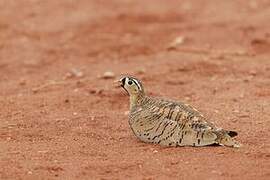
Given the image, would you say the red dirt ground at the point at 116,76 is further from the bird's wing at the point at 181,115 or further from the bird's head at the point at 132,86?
the bird's head at the point at 132,86

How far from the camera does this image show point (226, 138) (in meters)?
6.91

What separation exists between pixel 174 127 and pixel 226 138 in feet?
1.39

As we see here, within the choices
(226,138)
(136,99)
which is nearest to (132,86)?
(136,99)

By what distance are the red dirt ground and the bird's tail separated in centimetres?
6

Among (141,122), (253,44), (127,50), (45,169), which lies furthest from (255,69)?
(45,169)

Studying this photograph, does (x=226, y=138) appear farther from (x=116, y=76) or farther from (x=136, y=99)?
(x=116, y=76)

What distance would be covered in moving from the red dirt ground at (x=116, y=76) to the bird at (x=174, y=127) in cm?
8

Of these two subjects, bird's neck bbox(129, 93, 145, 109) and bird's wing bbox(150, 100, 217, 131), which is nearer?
bird's wing bbox(150, 100, 217, 131)

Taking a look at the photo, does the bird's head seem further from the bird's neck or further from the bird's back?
the bird's back

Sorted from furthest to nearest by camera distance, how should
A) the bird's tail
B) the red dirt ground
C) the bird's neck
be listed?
the bird's neck → the bird's tail → the red dirt ground

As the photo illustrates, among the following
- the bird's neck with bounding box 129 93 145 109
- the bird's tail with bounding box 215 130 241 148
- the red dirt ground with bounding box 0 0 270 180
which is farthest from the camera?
the bird's neck with bounding box 129 93 145 109

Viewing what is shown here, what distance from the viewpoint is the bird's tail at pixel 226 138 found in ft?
22.6

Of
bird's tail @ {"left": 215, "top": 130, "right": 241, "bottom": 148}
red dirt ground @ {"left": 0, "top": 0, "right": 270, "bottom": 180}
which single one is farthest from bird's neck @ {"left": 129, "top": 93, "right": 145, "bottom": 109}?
bird's tail @ {"left": 215, "top": 130, "right": 241, "bottom": 148}

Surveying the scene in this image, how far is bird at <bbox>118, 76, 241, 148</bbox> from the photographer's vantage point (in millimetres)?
6891
